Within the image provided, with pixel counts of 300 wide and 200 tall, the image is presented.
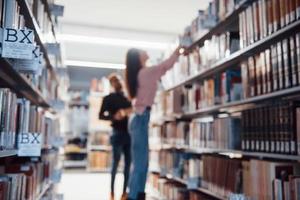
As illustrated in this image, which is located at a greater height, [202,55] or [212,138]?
[202,55]

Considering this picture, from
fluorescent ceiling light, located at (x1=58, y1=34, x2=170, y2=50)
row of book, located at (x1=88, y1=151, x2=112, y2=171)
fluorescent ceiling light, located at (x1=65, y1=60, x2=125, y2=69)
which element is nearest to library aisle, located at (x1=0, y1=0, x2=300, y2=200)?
fluorescent ceiling light, located at (x1=58, y1=34, x2=170, y2=50)

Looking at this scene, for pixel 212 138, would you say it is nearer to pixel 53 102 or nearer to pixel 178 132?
pixel 178 132

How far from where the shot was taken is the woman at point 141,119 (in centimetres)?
260

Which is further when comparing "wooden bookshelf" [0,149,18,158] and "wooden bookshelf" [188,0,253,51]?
"wooden bookshelf" [188,0,253,51]

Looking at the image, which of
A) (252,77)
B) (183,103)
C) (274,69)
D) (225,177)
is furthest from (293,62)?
(183,103)

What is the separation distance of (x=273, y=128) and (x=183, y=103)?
1720 millimetres

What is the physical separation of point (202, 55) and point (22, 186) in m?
1.86

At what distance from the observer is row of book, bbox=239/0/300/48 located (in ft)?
5.87

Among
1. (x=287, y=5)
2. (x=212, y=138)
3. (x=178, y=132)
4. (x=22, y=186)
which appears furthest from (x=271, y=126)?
(x=178, y=132)

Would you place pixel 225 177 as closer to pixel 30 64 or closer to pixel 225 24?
pixel 225 24

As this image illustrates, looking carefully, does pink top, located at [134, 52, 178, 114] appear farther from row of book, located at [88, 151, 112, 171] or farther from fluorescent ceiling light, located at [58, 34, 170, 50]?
row of book, located at [88, 151, 112, 171]

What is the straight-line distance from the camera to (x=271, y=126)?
1930mm

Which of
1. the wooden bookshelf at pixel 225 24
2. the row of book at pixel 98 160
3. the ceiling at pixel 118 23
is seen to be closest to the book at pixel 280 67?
the wooden bookshelf at pixel 225 24

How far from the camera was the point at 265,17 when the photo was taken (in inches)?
79.0
